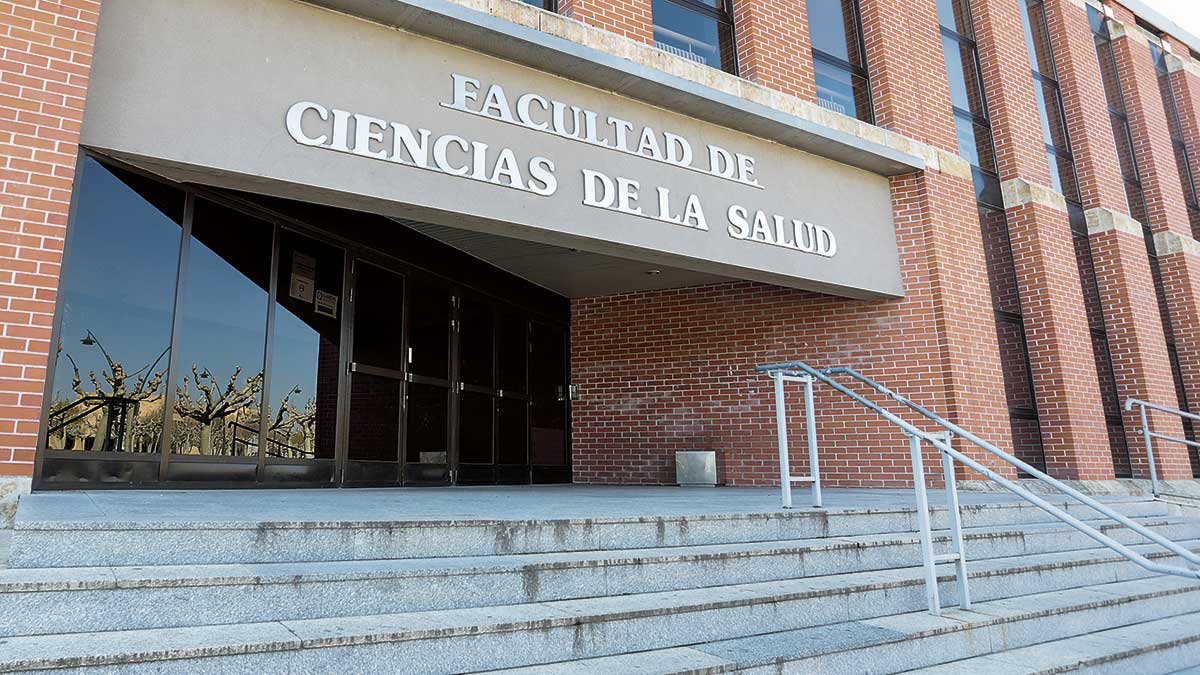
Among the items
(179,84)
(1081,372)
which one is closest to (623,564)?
(179,84)

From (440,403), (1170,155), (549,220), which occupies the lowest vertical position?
(440,403)

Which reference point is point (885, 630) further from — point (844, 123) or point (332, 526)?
point (844, 123)

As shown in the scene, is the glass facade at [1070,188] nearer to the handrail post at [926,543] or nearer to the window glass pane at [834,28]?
the window glass pane at [834,28]

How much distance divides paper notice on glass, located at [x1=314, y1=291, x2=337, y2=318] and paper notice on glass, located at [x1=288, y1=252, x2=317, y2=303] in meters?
0.10

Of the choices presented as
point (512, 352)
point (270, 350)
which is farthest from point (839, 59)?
point (270, 350)

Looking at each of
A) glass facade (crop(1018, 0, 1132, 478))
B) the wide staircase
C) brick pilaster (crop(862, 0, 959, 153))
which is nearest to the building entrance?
the wide staircase

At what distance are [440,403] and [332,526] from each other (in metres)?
5.17

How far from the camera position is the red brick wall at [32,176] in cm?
390

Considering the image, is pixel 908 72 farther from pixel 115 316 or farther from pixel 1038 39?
pixel 115 316

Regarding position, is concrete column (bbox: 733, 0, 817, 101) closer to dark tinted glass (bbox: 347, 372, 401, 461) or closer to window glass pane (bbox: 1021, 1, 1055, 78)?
dark tinted glass (bbox: 347, 372, 401, 461)

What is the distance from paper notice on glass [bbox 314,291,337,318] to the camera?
6914mm

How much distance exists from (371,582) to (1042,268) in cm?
927

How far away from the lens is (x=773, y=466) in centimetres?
876

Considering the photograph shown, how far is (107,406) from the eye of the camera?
5.23 m
